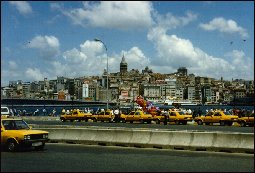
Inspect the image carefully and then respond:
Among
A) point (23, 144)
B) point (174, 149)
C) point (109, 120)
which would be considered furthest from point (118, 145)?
point (109, 120)

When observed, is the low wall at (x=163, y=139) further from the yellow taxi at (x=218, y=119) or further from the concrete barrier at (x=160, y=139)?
the yellow taxi at (x=218, y=119)

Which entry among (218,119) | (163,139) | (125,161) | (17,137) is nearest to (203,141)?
(163,139)

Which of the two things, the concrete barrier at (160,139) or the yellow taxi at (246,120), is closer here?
the concrete barrier at (160,139)

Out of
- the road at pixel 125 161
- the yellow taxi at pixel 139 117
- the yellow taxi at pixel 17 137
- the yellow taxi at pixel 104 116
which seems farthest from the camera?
the yellow taxi at pixel 104 116

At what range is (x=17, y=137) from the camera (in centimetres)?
1953

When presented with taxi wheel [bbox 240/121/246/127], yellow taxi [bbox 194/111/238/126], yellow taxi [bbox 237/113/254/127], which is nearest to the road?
yellow taxi [bbox 237/113/254/127]

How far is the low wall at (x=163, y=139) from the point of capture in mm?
19670

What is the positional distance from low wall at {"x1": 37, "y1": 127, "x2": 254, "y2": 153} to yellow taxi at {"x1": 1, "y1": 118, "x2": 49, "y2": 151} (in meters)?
4.17

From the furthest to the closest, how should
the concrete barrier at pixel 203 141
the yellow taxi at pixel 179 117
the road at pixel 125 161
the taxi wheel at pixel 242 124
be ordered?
the yellow taxi at pixel 179 117, the taxi wheel at pixel 242 124, the concrete barrier at pixel 203 141, the road at pixel 125 161

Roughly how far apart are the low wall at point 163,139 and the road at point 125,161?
63 centimetres

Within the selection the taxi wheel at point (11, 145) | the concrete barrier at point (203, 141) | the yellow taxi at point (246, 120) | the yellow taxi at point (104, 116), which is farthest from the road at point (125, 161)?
the yellow taxi at point (104, 116)

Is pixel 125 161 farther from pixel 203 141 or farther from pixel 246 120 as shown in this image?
pixel 246 120

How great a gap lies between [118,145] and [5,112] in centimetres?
3182

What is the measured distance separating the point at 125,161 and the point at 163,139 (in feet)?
18.2
